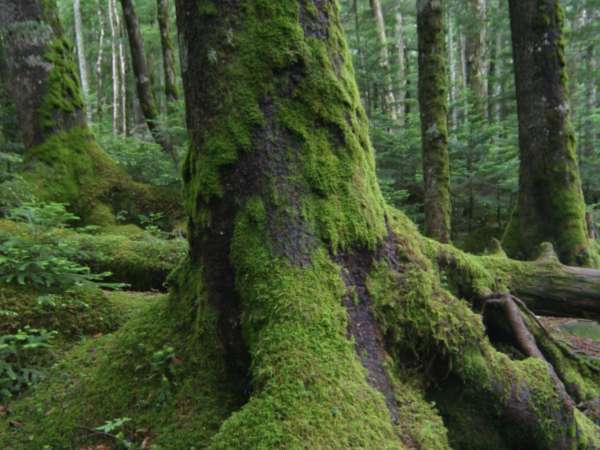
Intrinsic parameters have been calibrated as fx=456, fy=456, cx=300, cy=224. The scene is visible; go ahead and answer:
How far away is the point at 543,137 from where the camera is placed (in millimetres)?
7164

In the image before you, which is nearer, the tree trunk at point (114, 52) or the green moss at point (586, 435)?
the green moss at point (586, 435)

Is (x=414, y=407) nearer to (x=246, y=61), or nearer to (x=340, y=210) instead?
(x=340, y=210)

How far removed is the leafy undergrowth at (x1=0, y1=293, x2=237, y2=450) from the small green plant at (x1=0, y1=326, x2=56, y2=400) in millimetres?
117

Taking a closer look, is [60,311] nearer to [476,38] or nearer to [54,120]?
[54,120]

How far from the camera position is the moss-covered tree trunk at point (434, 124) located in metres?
7.82

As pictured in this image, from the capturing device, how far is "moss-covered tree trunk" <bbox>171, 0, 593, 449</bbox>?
2377 millimetres

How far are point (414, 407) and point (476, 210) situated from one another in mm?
11258

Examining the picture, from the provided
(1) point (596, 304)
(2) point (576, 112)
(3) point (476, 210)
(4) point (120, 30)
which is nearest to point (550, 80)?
(1) point (596, 304)

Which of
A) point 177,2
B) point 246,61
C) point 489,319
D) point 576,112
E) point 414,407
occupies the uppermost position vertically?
point 576,112

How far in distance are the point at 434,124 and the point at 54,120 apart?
6.53 m

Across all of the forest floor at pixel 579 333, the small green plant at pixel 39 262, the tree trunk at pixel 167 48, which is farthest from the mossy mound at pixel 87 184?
the tree trunk at pixel 167 48

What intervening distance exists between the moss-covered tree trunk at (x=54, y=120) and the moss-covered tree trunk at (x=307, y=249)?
5.52 meters

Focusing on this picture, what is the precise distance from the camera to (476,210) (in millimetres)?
12742

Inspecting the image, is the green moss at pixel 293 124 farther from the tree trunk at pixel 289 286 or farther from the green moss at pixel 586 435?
the green moss at pixel 586 435
